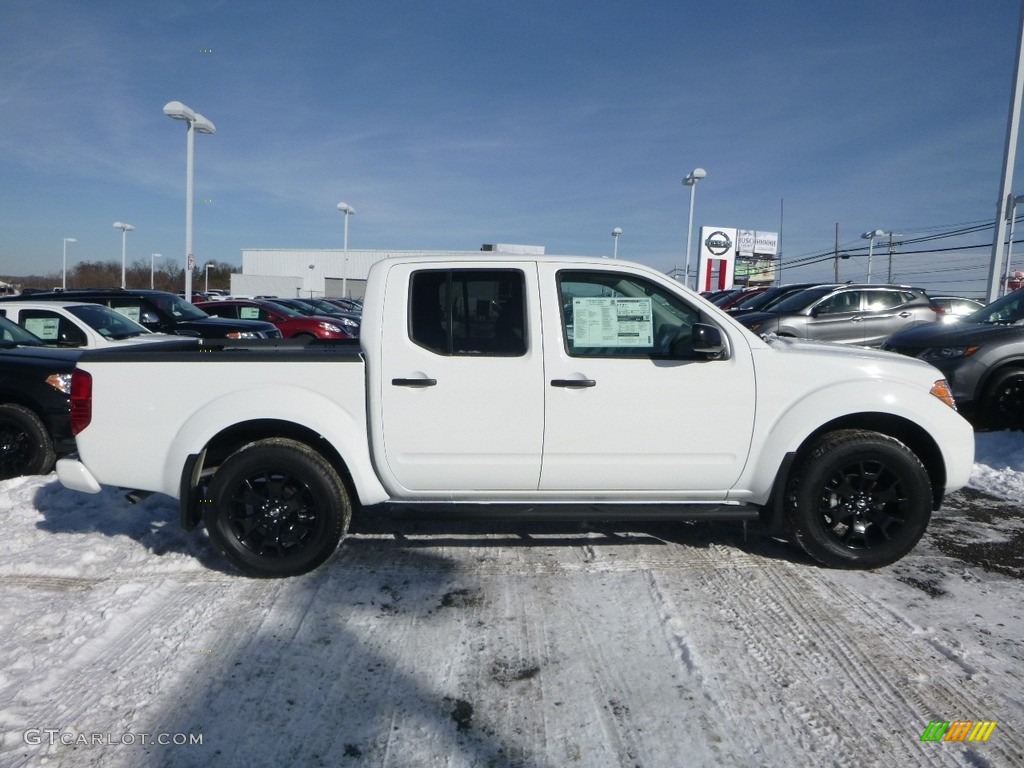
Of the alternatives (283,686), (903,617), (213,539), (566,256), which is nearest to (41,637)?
(213,539)

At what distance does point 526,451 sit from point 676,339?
1072 mm

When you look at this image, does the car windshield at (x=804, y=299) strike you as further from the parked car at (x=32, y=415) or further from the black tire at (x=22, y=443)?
the black tire at (x=22, y=443)

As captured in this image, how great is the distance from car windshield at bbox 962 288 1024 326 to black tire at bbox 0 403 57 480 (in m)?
9.62

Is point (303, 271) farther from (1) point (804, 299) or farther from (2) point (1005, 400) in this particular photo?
(2) point (1005, 400)

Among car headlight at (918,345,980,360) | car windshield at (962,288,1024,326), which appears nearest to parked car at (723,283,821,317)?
car windshield at (962,288,1024,326)

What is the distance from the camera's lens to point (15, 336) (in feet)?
24.4

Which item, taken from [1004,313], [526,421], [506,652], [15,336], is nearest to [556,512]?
[526,421]

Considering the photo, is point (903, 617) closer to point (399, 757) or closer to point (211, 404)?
point (399, 757)

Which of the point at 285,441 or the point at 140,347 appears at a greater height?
the point at 140,347

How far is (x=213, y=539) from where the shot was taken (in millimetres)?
3998

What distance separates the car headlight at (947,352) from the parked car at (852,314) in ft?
16.7

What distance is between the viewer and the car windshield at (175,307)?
12094 mm

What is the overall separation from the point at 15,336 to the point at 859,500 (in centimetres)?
805

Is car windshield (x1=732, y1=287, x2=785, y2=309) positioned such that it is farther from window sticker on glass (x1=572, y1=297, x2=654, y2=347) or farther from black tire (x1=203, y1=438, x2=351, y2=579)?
black tire (x1=203, y1=438, x2=351, y2=579)
